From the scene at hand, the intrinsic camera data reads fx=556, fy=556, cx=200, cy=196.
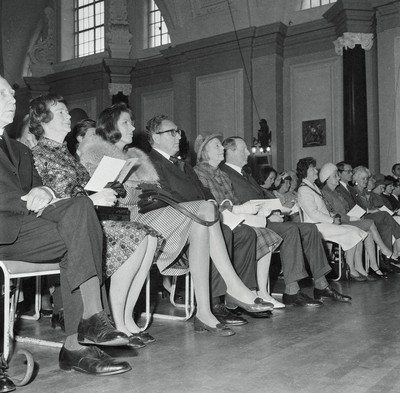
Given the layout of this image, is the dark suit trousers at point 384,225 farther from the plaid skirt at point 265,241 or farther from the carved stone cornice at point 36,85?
the carved stone cornice at point 36,85

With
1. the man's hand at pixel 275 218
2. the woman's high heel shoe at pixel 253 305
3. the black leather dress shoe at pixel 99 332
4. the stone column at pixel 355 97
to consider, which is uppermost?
the stone column at pixel 355 97

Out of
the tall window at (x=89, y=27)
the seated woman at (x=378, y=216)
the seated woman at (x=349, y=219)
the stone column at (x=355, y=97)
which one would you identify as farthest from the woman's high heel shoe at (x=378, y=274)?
the tall window at (x=89, y=27)

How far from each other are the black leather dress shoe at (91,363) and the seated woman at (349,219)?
4.21 metres

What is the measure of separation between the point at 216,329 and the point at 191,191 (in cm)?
104

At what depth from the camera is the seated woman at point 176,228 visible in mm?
3428

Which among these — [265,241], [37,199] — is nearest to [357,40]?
[265,241]

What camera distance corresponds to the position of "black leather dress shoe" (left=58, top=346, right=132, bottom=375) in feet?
7.88

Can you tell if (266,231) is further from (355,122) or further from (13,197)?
(355,122)

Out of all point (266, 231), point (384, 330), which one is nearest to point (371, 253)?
point (266, 231)

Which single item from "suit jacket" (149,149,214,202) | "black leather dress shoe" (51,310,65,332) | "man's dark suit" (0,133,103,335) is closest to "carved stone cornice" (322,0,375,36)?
"suit jacket" (149,149,214,202)

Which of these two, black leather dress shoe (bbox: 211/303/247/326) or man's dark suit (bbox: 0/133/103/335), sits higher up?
man's dark suit (bbox: 0/133/103/335)

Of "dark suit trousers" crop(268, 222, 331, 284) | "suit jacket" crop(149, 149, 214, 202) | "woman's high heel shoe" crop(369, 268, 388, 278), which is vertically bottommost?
"woman's high heel shoe" crop(369, 268, 388, 278)

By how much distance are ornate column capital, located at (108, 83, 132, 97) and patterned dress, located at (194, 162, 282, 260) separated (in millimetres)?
10461

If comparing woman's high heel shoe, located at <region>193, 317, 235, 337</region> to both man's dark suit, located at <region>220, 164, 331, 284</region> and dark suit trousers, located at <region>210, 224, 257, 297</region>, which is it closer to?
dark suit trousers, located at <region>210, 224, 257, 297</region>
